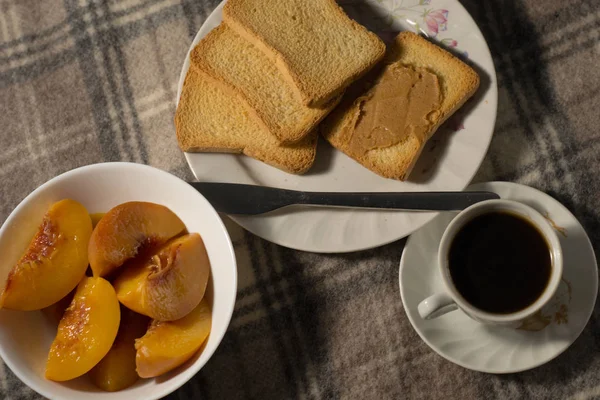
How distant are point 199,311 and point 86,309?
15 cm

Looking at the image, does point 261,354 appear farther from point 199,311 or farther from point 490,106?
point 490,106

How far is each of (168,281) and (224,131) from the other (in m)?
0.32

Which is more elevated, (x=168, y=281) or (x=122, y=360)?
(x=168, y=281)

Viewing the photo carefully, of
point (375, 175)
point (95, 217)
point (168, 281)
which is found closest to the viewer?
point (168, 281)

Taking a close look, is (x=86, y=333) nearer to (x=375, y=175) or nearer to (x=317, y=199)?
(x=317, y=199)

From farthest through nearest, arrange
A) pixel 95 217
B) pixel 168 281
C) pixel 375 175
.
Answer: pixel 375 175
pixel 95 217
pixel 168 281

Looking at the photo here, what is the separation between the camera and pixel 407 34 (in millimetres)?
976

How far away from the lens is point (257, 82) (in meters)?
0.99

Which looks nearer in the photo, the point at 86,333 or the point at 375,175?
the point at 86,333

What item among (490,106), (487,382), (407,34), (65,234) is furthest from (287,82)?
(487,382)

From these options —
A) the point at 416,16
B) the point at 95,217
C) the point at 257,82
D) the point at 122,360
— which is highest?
the point at 416,16

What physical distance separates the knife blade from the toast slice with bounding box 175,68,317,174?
6 centimetres

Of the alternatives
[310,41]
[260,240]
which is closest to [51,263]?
[260,240]

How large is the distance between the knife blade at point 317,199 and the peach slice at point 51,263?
199mm
